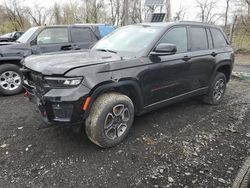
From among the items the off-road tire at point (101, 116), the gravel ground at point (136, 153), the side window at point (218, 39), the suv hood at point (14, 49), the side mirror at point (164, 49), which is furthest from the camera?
the suv hood at point (14, 49)

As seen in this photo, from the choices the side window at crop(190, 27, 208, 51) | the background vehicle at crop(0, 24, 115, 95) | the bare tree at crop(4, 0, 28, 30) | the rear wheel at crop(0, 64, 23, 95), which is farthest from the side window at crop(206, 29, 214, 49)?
the bare tree at crop(4, 0, 28, 30)

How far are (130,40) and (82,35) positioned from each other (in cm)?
333

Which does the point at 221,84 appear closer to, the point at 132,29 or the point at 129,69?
the point at 132,29

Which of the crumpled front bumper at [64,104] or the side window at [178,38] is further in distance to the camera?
the side window at [178,38]

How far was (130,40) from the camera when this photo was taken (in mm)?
3707

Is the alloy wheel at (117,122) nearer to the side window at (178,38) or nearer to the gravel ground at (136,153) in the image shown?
→ the gravel ground at (136,153)

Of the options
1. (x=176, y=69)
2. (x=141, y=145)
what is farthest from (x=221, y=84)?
(x=141, y=145)

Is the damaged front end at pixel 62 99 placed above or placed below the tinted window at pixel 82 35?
below

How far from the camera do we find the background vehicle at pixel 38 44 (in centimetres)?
534

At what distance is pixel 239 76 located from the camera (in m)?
7.73

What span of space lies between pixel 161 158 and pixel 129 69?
129 cm

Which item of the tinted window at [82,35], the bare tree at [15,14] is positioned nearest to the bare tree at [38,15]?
the bare tree at [15,14]

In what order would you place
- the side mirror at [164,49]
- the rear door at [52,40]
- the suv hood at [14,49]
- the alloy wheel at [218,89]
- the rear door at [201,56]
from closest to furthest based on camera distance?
1. the side mirror at [164,49]
2. the rear door at [201,56]
3. the alloy wheel at [218,89]
4. the suv hood at [14,49]
5. the rear door at [52,40]

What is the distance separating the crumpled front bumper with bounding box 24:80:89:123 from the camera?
257 cm
